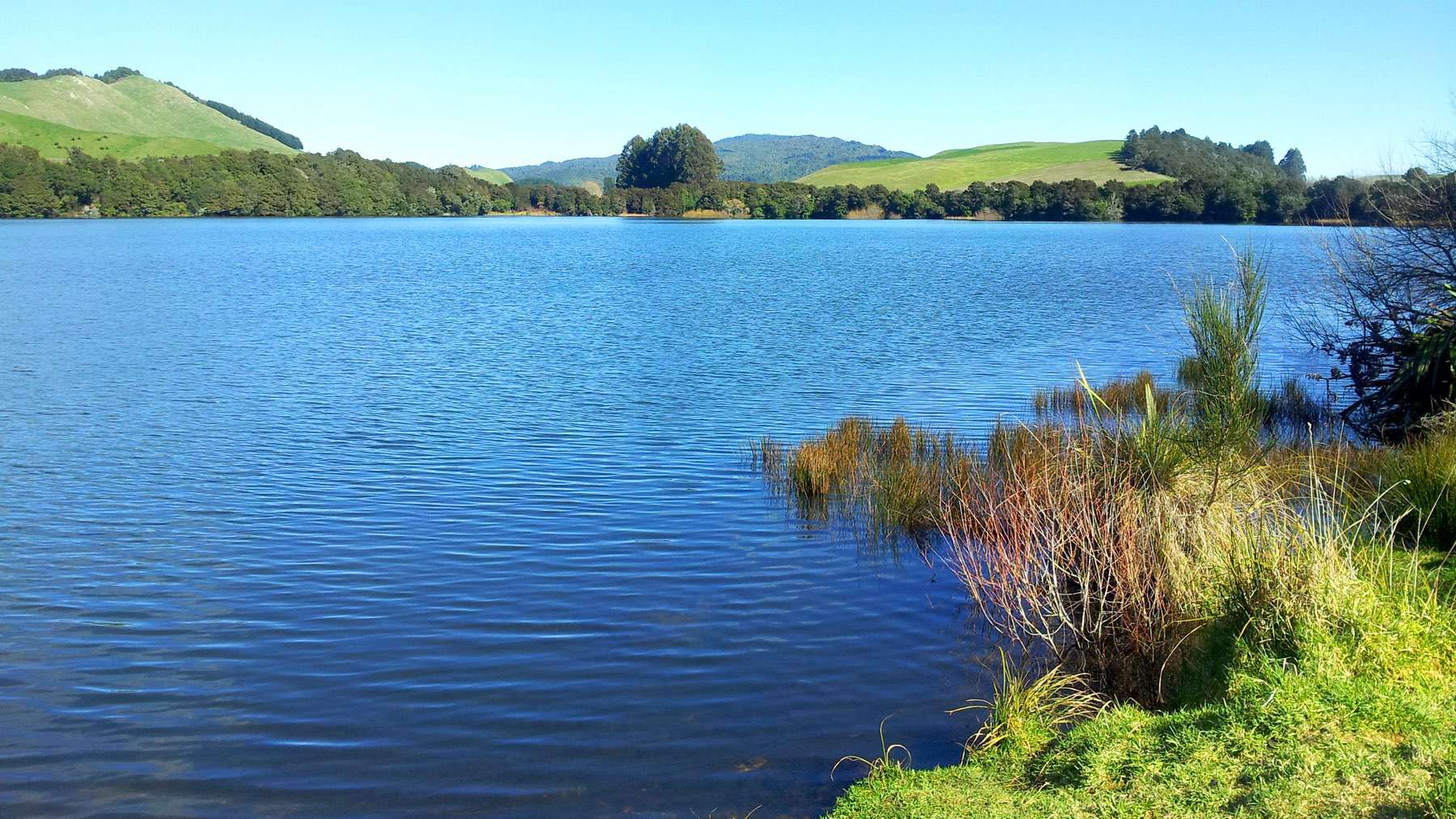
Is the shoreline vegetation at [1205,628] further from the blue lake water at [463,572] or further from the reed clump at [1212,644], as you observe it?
the blue lake water at [463,572]

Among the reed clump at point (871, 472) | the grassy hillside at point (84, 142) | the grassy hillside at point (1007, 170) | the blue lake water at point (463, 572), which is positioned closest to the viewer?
the blue lake water at point (463, 572)

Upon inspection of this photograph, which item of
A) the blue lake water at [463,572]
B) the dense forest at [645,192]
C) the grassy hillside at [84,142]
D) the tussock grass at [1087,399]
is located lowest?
the blue lake water at [463,572]

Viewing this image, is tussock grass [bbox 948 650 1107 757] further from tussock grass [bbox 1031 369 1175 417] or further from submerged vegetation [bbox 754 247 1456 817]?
tussock grass [bbox 1031 369 1175 417]

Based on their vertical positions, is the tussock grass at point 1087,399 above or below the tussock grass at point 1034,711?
above

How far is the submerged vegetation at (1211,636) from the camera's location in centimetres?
516

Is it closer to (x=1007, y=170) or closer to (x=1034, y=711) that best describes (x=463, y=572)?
(x=1034, y=711)

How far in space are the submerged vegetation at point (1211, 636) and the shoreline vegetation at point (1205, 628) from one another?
2cm

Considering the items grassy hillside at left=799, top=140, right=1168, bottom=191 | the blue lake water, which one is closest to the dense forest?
grassy hillside at left=799, top=140, right=1168, bottom=191

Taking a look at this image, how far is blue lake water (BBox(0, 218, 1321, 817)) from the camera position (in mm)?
6805

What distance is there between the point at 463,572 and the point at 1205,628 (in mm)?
6657

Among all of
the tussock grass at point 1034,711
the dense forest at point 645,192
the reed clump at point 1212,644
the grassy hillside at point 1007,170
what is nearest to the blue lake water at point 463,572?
the tussock grass at point 1034,711

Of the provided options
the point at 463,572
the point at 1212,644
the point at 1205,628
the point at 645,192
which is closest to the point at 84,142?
the point at 645,192

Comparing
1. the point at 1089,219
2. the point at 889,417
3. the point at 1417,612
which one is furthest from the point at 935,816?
the point at 1089,219

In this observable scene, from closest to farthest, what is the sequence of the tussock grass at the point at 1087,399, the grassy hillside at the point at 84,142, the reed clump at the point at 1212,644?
the reed clump at the point at 1212,644
the tussock grass at the point at 1087,399
the grassy hillside at the point at 84,142
